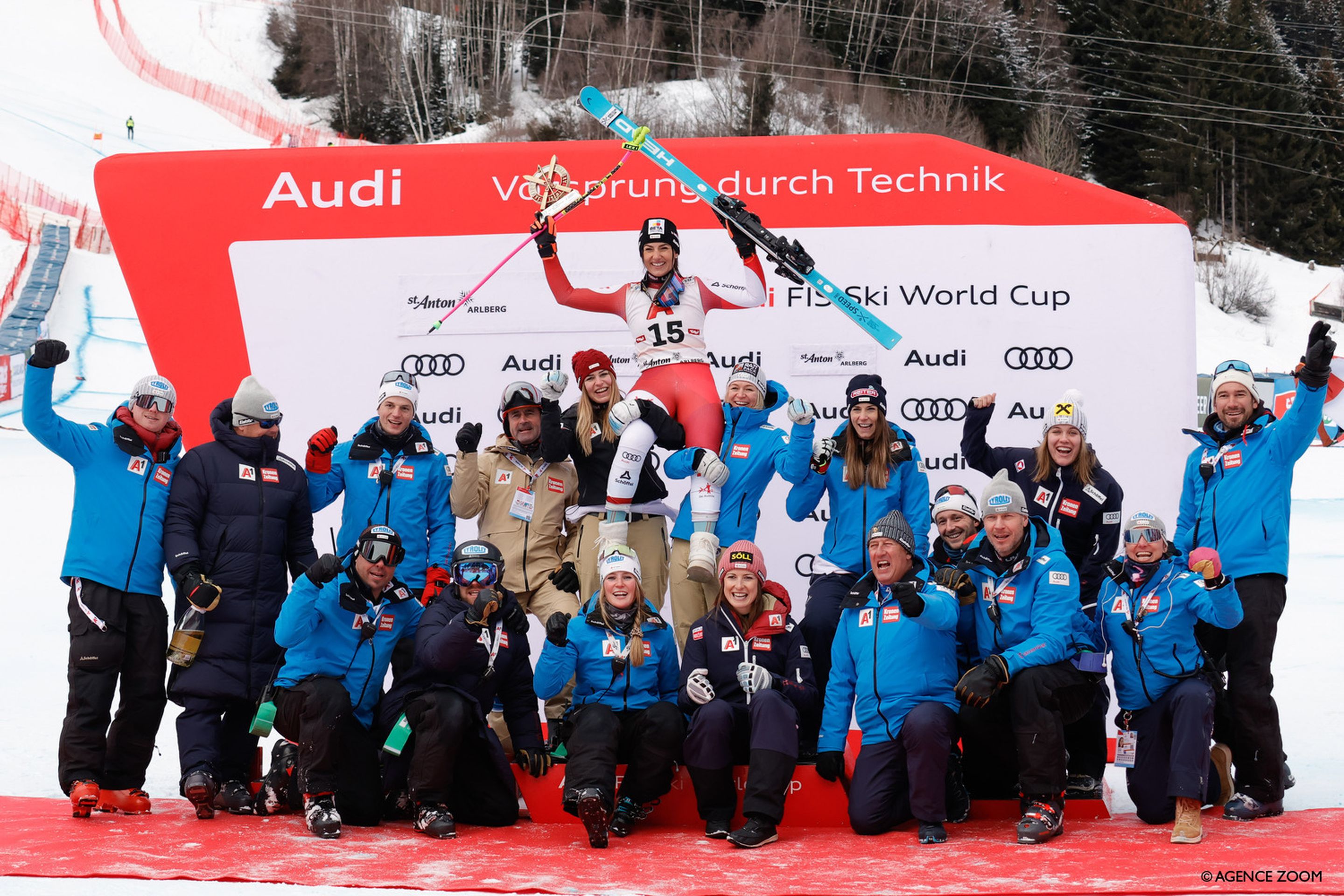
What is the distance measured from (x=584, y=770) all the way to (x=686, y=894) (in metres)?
0.95

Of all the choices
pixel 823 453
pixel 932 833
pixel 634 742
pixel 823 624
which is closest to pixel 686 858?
pixel 634 742

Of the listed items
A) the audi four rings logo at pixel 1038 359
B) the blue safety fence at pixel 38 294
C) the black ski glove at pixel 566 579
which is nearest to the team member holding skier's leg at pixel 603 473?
the black ski glove at pixel 566 579

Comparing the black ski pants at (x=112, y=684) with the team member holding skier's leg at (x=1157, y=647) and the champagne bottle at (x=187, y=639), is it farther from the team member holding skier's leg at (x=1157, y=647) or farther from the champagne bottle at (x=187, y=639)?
the team member holding skier's leg at (x=1157, y=647)

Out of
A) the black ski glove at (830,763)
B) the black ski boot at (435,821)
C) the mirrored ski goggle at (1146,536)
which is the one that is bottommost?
the black ski boot at (435,821)

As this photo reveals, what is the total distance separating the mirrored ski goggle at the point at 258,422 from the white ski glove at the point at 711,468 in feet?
5.85

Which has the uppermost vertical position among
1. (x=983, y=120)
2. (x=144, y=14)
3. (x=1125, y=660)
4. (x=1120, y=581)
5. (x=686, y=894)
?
(x=144, y=14)

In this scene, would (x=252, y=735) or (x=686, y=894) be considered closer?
(x=686, y=894)

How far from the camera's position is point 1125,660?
4.86 metres

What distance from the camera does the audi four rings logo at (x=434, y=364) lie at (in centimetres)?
671

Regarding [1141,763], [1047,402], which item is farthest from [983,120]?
[1141,763]

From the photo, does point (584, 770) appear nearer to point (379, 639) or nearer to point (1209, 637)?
point (379, 639)

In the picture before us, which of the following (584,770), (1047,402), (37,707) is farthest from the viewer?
(37,707)

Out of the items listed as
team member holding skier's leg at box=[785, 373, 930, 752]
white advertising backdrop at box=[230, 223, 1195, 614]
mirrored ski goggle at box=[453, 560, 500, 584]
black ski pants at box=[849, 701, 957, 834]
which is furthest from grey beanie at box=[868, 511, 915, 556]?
white advertising backdrop at box=[230, 223, 1195, 614]

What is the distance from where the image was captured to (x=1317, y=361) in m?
→ 4.76
